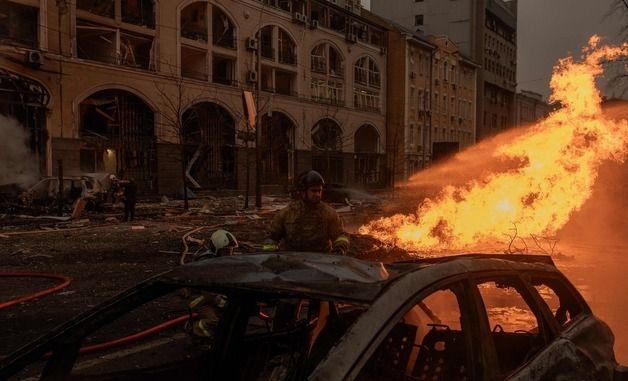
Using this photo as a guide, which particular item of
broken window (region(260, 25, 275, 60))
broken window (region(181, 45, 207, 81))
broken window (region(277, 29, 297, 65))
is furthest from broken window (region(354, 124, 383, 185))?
broken window (region(181, 45, 207, 81))

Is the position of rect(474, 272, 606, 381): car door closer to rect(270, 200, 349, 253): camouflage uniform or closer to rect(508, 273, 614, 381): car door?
rect(508, 273, 614, 381): car door

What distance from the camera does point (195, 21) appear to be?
3578cm

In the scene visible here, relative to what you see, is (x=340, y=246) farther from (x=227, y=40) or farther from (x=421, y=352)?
(x=227, y=40)

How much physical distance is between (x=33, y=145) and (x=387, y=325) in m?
27.4

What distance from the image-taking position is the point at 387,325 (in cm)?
207

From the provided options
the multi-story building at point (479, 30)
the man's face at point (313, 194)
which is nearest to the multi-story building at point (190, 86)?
the man's face at point (313, 194)

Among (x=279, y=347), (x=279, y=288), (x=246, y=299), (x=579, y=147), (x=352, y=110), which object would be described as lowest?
(x=279, y=347)

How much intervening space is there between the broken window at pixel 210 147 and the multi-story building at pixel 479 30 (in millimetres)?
43357

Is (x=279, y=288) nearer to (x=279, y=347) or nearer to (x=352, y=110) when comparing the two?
(x=279, y=347)

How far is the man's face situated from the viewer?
17.8 feet

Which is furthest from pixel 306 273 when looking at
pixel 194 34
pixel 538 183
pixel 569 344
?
pixel 194 34

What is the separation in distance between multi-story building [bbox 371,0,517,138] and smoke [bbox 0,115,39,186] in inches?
2244

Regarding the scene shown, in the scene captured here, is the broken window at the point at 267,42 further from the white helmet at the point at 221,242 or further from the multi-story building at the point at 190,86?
the white helmet at the point at 221,242

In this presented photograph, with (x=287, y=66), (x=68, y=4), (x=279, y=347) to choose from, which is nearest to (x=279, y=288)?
(x=279, y=347)
